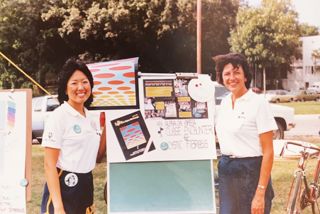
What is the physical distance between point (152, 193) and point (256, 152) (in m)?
0.72

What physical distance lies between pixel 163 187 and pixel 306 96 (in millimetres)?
1099

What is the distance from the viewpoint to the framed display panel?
2393 millimetres

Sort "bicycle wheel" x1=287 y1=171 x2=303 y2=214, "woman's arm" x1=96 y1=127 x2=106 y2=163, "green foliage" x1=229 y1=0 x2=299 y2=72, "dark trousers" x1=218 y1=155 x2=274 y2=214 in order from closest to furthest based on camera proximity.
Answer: "dark trousers" x1=218 y1=155 x2=274 y2=214 < "woman's arm" x1=96 y1=127 x2=106 y2=163 < "bicycle wheel" x1=287 y1=171 x2=303 y2=214 < "green foliage" x1=229 y1=0 x2=299 y2=72

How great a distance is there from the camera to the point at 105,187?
252cm

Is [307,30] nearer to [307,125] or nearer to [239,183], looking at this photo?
[307,125]

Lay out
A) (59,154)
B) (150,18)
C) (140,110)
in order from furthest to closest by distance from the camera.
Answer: (150,18) → (140,110) → (59,154)

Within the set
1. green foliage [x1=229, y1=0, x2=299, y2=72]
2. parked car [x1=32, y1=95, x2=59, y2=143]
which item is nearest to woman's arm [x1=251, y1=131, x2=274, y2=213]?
green foliage [x1=229, y1=0, x2=299, y2=72]

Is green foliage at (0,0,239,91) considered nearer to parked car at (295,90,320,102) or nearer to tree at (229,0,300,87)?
tree at (229,0,300,87)

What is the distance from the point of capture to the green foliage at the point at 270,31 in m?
2.59

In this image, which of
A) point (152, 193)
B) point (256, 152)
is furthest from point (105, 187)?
point (256, 152)

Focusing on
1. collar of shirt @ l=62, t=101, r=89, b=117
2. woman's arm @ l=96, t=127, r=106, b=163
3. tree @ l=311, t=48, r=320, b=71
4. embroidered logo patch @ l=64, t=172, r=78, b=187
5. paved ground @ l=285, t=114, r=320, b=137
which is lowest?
embroidered logo patch @ l=64, t=172, r=78, b=187

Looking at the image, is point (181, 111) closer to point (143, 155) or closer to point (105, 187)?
point (143, 155)

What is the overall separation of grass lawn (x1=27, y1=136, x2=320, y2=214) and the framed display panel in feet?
0.53

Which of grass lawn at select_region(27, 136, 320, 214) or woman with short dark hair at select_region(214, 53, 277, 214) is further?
grass lawn at select_region(27, 136, 320, 214)
